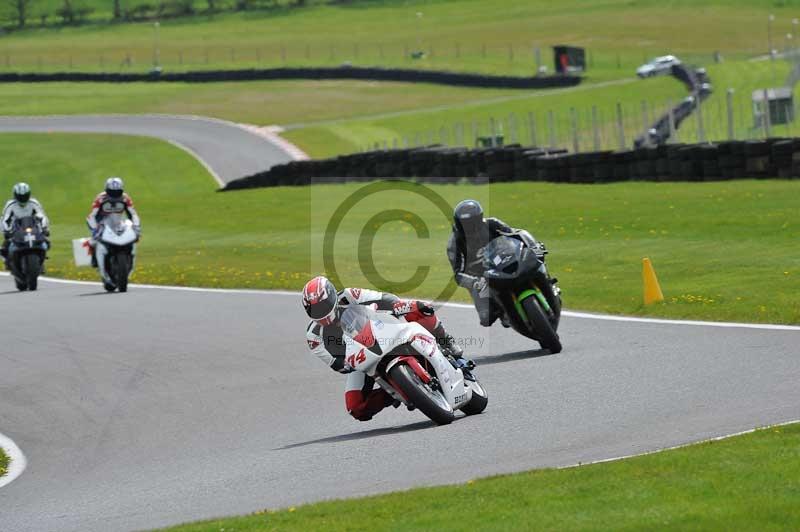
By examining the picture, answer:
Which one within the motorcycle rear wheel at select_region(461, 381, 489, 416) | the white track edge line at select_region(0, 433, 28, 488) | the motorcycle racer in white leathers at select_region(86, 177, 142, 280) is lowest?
the white track edge line at select_region(0, 433, 28, 488)

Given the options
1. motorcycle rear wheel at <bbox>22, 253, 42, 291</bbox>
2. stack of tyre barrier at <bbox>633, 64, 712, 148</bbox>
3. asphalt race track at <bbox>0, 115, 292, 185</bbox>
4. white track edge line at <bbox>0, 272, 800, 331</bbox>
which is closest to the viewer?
white track edge line at <bbox>0, 272, 800, 331</bbox>

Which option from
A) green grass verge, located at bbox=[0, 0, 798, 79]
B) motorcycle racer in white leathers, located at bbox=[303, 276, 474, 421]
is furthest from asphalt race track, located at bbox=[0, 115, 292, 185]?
motorcycle racer in white leathers, located at bbox=[303, 276, 474, 421]

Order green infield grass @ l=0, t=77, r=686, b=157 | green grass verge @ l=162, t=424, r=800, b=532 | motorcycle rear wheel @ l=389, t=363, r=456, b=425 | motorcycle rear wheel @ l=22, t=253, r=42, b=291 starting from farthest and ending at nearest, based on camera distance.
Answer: green infield grass @ l=0, t=77, r=686, b=157
motorcycle rear wheel @ l=22, t=253, r=42, b=291
motorcycle rear wheel @ l=389, t=363, r=456, b=425
green grass verge @ l=162, t=424, r=800, b=532

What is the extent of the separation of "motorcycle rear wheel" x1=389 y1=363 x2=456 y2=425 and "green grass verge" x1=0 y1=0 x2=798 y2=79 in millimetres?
Result: 74825

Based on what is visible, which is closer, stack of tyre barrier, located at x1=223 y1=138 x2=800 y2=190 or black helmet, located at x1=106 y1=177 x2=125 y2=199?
black helmet, located at x1=106 y1=177 x2=125 y2=199

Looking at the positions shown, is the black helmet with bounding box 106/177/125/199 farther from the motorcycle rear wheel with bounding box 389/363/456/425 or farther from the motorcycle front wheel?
the motorcycle rear wheel with bounding box 389/363/456/425

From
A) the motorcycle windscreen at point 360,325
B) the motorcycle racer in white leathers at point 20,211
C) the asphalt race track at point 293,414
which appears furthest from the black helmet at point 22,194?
the motorcycle windscreen at point 360,325

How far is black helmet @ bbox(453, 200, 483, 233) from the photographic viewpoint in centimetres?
1406

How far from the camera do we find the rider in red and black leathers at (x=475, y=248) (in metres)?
14.2

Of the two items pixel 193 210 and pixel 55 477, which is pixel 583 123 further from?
pixel 55 477

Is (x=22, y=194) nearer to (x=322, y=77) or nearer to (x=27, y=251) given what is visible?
(x=27, y=251)

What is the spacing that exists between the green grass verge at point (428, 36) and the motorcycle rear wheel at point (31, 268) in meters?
61.8

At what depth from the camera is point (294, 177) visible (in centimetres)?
4438

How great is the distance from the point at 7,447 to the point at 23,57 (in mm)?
111466
